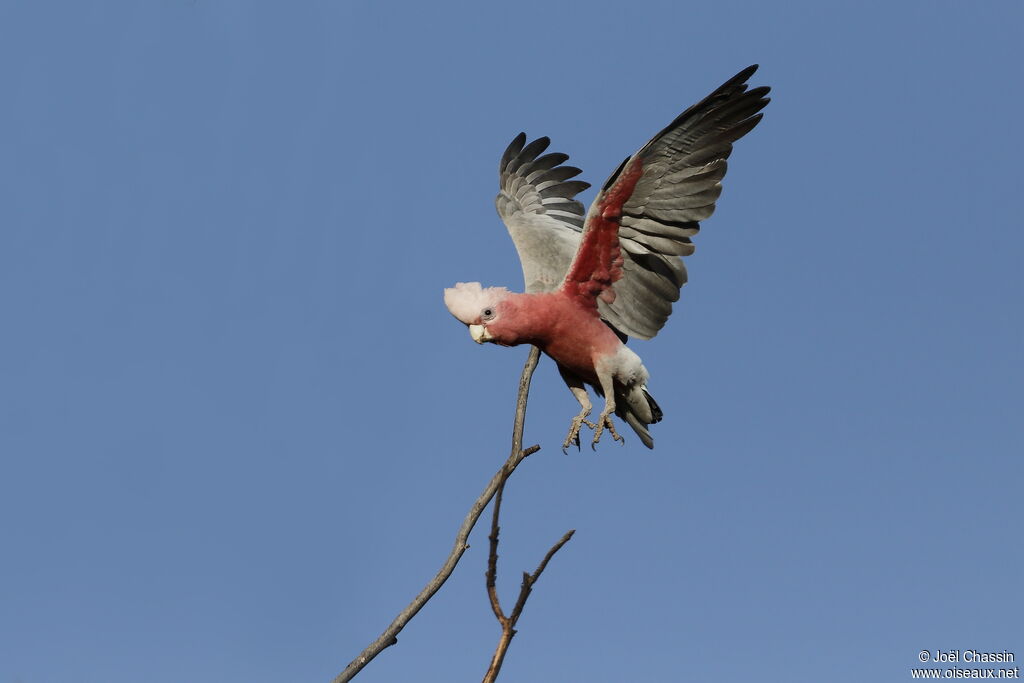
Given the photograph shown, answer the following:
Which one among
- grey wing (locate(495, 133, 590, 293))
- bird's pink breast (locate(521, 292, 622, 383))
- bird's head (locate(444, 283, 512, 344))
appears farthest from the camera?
grey wing (locate(495, 133, 590, 293))

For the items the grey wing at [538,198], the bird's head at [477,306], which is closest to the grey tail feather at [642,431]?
the bird's head at [477,306]

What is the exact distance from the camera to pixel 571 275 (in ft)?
28.8

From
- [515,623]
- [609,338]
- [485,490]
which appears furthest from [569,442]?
[515,623]

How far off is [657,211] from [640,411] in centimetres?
180

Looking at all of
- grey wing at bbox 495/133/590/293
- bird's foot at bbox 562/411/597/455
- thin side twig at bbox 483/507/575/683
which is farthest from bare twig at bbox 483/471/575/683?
grey wing at bbox 495/133/590/293

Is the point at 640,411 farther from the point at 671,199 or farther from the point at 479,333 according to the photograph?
the point at 671,199

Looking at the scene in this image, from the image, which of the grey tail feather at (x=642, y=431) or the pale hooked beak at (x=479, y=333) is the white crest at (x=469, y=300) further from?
the grey tail feather at (x=642, y=431)

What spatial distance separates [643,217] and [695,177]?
1.78 ft

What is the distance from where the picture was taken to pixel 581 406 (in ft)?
29.8

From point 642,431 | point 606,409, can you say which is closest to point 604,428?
point 606,409

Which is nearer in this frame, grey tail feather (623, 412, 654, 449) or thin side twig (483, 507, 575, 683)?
thin side twig (483, 507, 575, 683)

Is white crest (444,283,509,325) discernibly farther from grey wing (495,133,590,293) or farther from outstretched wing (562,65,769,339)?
grey wing (495,133,590,293)

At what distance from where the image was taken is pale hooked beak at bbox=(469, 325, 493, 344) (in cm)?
834

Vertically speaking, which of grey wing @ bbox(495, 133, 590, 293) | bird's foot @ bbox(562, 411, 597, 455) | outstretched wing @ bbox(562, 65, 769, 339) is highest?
grey wing @ bbox(495, 133, 590, 293)
